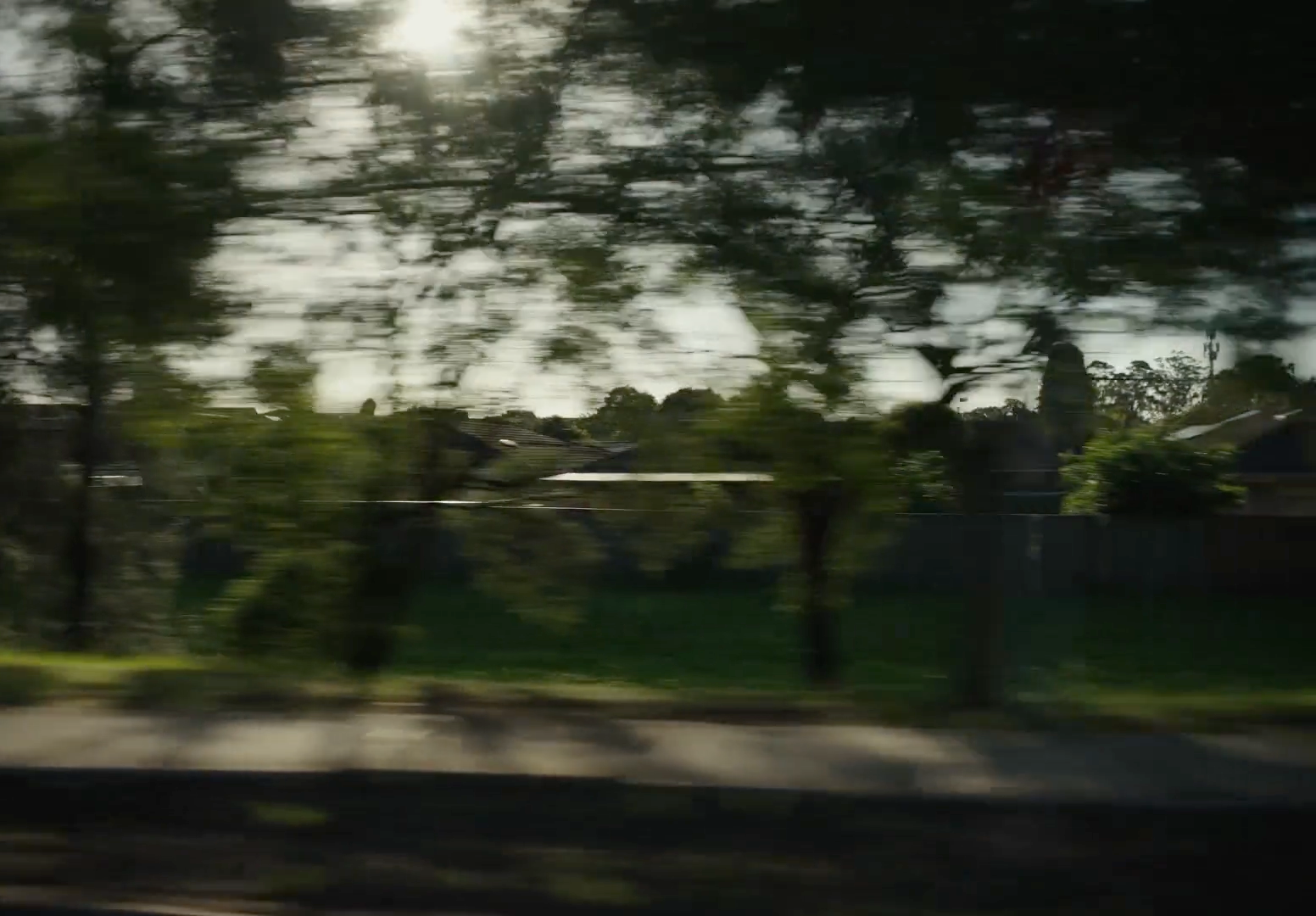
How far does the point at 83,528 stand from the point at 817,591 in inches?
238

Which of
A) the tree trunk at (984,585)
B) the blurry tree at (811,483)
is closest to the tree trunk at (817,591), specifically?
the blurry tree at (811,483)

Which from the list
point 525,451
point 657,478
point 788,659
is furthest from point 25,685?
point 788,659

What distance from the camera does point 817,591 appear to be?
37.7 feet

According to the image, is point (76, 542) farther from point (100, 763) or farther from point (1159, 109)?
point (1159, 109)

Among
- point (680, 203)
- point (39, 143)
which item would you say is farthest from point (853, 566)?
point (39, 143)

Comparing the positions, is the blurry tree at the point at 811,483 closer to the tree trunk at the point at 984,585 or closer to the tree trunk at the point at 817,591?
the tree trunk at the point at 817,591

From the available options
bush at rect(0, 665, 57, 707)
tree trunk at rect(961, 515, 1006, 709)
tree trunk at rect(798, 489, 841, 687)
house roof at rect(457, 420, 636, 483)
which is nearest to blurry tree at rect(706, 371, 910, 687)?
tree trunk at rect(798, 489, 841, 687)

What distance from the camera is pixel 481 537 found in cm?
1191

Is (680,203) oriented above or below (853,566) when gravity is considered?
above

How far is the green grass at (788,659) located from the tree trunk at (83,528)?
1.52 metres

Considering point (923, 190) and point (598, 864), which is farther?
point (923, 190)

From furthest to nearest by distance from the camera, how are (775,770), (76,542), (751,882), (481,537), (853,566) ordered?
(76,542)
(481,537)
(853,566)
(775,770)
(751,882)

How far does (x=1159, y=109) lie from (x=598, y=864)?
4.08 meters

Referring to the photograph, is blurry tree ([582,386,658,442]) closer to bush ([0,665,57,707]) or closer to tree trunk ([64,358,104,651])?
tree trunk ([64,358,104,651])
